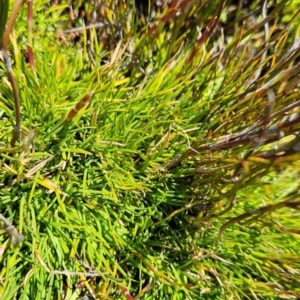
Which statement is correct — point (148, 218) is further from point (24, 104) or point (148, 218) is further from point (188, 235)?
point (24, 104)

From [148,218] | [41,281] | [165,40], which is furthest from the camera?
[165,40]

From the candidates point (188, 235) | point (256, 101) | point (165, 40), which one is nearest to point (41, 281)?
point (188, 235)

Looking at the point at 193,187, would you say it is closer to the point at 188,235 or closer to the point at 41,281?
the point at 188,235

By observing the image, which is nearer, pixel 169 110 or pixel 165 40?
pixel 169 110

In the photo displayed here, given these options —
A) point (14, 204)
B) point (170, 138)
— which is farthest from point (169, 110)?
point (14, 204)

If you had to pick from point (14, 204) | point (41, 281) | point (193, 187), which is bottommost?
point (41, 281)

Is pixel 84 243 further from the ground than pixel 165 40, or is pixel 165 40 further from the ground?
pixel 165 40

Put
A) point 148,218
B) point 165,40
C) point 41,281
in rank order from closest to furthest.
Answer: point 41,281 → point 148,218 → point 165,40
